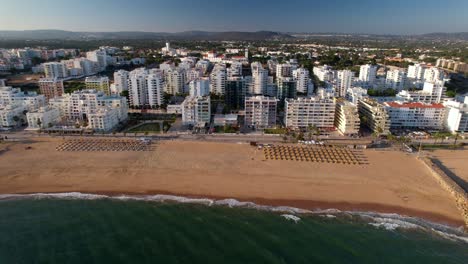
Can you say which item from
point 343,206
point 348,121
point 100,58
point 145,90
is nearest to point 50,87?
point 145,90

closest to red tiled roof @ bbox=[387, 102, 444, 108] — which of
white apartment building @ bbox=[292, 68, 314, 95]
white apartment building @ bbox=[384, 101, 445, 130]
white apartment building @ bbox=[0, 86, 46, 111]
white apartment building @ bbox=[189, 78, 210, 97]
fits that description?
white apartment building @ bbox=[384, 101, 445, 130]

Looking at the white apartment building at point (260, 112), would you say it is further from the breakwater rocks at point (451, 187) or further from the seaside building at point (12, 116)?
the seaside building at point (12, 116)

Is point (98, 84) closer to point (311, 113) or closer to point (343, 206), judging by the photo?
point (311, 113)

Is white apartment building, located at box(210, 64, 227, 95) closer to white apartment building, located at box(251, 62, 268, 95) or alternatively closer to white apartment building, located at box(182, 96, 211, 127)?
white apartment building, located at box(251, 62, 268, 95)

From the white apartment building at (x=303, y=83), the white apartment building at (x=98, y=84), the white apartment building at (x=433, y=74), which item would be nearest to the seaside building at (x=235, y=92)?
the white apartment building at (x=303, y=83)

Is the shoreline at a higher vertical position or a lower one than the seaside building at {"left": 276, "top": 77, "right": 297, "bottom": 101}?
lower
